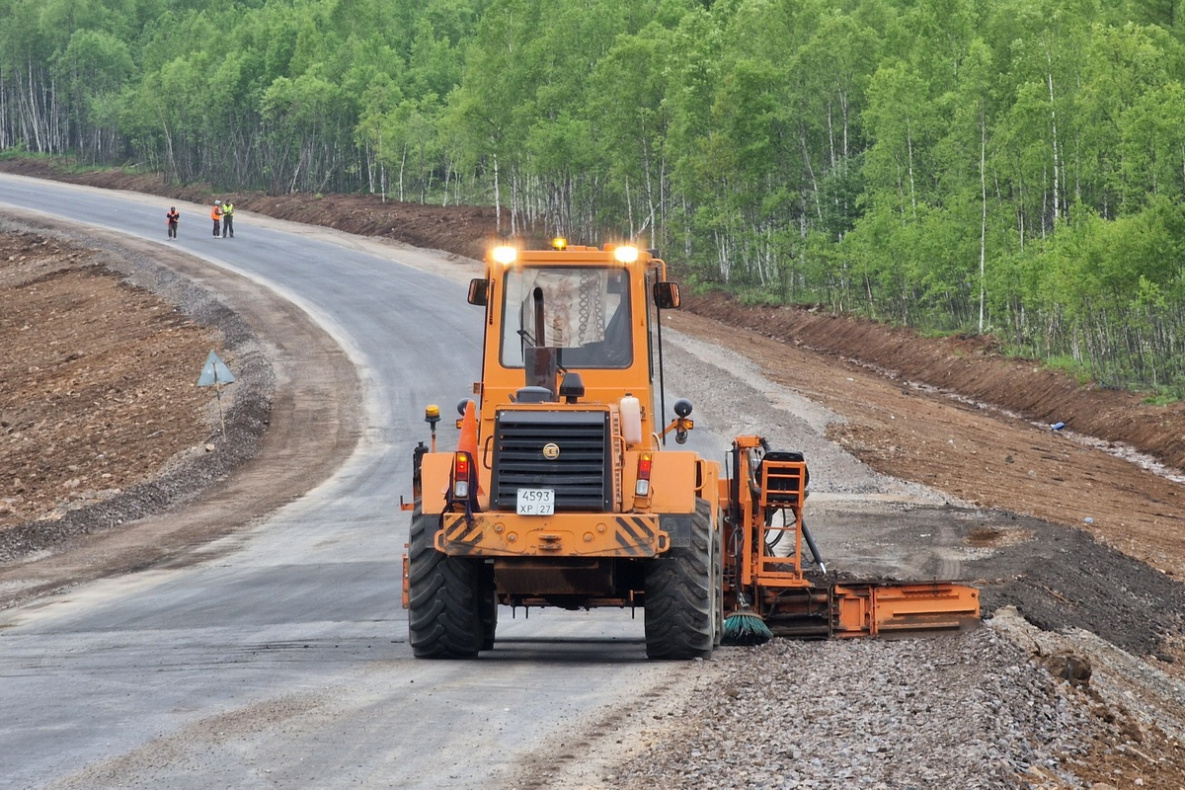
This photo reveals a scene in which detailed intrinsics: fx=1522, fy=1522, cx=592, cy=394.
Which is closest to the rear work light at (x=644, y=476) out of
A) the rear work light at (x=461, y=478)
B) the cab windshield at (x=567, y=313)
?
the cab windshield at (x=567, y=313)

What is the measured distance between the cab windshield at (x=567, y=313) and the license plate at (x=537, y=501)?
1450mm

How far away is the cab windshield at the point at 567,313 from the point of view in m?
12.4

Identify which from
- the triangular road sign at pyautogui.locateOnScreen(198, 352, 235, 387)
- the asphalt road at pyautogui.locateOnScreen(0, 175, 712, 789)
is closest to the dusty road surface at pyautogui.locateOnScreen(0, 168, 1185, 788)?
the asphalt road at pyautogui.locateOnScreen(0, 175, 712, 789)

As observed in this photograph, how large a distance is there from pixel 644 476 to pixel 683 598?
3.16 feet

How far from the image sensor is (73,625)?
51.0ft

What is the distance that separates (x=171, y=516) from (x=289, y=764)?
17303mm

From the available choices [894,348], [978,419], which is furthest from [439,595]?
[894,348]

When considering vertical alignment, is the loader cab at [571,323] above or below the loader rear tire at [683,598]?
above

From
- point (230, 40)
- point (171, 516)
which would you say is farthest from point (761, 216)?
point (230, 40)

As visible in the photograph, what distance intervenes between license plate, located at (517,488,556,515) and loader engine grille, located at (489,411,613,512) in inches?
2.3

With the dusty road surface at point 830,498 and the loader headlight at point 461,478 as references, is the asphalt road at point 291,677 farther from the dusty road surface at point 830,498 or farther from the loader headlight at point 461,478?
the loader headlight at point 461,478

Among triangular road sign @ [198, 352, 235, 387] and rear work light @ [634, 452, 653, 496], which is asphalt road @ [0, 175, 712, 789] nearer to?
rear work light @ [634, 452, 653, 496]

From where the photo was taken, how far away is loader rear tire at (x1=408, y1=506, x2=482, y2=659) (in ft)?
38.7

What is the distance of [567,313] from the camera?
41.3 feet
